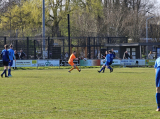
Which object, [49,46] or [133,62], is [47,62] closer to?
[49,46]

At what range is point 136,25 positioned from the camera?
5525 centimetres

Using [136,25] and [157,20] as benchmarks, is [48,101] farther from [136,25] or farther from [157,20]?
[157,20]

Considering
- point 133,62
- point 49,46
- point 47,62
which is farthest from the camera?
point 49,46

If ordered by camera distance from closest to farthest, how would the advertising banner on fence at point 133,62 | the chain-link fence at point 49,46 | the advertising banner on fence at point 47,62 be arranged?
the advertising banner on fence at point 47,62, the advertising banner on fence at point 133,62, the chain-link fence at point 49,46

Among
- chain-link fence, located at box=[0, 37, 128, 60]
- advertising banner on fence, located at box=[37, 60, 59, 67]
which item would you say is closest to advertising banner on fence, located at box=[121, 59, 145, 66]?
chain-link fence, located at box=[0, 37, 128, 60]

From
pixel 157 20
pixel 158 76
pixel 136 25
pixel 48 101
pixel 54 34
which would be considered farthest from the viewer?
pixel 157 20

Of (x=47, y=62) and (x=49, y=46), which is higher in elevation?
(x=49, y=46)

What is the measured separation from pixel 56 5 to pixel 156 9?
21.0m

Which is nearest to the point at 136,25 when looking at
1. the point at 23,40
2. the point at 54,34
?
the point at 54,34

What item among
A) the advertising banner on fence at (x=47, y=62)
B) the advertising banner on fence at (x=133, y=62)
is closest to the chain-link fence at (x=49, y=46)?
the advertising banner on fence at (x=47, y=62)

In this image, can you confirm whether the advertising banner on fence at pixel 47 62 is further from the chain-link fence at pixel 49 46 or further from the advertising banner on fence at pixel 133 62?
the advertising banner on fence at pixel 133 62

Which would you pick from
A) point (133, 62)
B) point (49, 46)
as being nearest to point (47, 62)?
point (49, 46)

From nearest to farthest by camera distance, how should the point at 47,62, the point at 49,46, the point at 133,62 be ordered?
1. the point at 47,62
2. the point at 133,62
3. the point at 49,46

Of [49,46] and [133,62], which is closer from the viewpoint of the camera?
[133,62]
